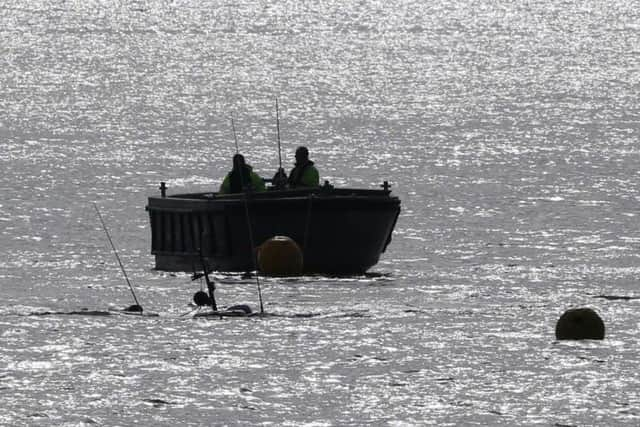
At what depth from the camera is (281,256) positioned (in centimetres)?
3131

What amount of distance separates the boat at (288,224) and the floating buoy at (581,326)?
742 cm

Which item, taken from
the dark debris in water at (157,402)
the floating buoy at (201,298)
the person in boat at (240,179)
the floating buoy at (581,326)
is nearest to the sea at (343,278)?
the dark debris in water at (157,402)

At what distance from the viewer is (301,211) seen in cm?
3131

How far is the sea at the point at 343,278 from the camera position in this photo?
68.6ft

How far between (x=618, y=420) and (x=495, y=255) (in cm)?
2017

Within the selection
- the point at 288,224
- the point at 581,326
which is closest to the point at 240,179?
the point at 288,224

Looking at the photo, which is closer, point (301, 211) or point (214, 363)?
point (214, 363)

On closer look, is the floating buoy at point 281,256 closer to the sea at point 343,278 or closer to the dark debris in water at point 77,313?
the sea at point 343,278

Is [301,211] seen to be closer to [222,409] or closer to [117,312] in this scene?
[117,312]

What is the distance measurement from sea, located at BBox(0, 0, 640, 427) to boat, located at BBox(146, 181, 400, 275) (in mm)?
382

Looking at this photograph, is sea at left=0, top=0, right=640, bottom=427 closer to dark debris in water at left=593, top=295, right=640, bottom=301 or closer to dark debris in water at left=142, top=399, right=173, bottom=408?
dark debris in water at left=142, top=399, right=173, bottom=408

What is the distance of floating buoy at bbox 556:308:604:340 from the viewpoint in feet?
79.7

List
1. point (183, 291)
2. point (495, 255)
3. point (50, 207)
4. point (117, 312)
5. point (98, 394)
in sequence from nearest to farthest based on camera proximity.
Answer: point (98, 394), point (117, 312), point (183, 291), point (495, 255), point (50, 207)

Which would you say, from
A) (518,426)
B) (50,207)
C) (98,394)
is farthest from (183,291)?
(50,207)
